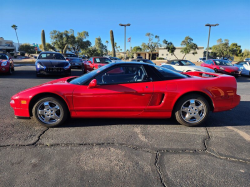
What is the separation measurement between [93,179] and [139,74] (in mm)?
2159

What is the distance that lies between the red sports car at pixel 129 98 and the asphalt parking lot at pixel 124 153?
0.28 metres

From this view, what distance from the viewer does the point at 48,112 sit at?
3207 millimetres

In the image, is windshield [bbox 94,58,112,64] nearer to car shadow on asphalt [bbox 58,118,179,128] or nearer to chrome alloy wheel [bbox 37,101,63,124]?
car shadow on asphalt [bbox 58,118,179,128]

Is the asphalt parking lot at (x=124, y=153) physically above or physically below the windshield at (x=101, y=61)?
below

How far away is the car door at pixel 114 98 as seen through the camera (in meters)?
3.13

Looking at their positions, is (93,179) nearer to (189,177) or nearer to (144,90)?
(189,177)

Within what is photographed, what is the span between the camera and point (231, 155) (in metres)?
2.42

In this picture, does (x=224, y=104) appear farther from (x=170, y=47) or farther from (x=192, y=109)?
(x=170, y=47)

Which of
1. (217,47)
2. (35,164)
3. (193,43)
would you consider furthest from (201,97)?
(217,47)

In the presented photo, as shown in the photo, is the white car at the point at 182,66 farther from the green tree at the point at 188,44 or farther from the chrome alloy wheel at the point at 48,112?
the green tree at the point at 188,44

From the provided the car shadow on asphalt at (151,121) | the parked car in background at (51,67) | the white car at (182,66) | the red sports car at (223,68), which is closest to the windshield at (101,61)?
the parked car in background at (51,67)

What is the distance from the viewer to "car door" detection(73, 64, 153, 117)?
3.13 m

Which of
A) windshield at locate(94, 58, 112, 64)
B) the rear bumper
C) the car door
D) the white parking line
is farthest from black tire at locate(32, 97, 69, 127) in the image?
windshield at locate(94, 58, 112, 64)

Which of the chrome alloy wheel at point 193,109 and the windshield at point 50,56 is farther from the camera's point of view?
the windshield at point 50,56
